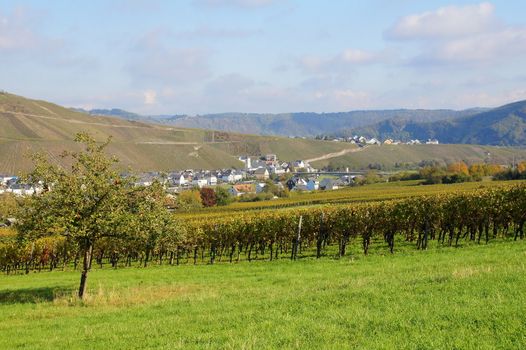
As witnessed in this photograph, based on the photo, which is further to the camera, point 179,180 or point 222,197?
point 179,180

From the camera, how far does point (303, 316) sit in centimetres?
1109

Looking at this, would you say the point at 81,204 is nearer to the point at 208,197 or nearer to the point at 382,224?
the point at 382,224

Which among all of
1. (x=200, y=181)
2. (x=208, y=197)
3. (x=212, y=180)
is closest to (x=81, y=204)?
(x=208, y=197)

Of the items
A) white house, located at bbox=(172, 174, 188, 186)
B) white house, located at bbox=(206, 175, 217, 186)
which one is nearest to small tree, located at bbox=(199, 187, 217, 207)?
white house, located at bbox=(172, 174, 188, 186)

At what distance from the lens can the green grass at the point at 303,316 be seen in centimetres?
861

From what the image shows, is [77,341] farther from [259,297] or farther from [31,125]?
[31,125]

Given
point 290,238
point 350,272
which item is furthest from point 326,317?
point 290,238

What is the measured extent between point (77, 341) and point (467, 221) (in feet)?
90.4

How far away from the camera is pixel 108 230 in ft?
63.8

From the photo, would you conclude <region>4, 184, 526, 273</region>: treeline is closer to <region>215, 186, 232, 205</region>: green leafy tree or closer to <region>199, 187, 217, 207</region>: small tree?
<region>215, 186, 232, 205</region>: green leafy tree

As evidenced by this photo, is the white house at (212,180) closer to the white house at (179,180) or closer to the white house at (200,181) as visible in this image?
the white house at (200,181)

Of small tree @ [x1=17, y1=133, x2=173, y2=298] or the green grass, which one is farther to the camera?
small tree @ [x1=17, y1=133, x2=173, y2=298]

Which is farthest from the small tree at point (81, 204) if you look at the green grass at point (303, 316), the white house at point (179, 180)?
the white house at point (179, 180)

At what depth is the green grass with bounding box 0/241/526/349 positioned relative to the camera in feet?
28.2
